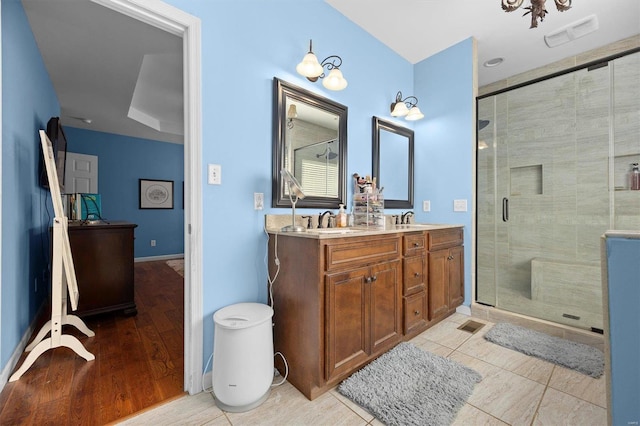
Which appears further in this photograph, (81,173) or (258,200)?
(81,173)

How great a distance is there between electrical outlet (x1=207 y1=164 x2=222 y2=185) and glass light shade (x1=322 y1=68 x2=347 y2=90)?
3.32ft

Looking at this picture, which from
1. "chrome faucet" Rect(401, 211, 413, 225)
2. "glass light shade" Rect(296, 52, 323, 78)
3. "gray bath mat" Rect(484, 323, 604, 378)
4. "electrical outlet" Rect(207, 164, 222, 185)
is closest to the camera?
"electrical outlet" Rect(207, 164, 222, 185)

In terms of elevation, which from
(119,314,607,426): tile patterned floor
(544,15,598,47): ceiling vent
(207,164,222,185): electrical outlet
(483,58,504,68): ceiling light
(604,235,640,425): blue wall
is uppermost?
(483,58,504,68): ceiling light

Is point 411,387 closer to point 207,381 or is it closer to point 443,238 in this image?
point 207,381

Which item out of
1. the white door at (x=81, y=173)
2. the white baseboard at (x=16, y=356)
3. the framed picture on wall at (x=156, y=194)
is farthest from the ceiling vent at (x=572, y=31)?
the white door at (x=81, y=173)

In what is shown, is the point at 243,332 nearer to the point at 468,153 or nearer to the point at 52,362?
the point at 52,362

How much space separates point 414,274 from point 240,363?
4.42ft

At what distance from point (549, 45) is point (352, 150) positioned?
7.70 ft

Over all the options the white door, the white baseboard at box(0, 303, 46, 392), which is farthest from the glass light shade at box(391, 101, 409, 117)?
the white door

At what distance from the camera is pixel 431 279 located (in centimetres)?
220

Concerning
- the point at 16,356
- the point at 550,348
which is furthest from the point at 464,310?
the point at 16,356

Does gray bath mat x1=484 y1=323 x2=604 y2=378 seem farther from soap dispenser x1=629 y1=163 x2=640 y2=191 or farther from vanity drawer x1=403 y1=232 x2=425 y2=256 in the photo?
soap dispenser x1=629 y1=163 x2=640 y2=191

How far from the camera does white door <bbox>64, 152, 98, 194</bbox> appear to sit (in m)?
4.36

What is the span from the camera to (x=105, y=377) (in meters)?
1.62
